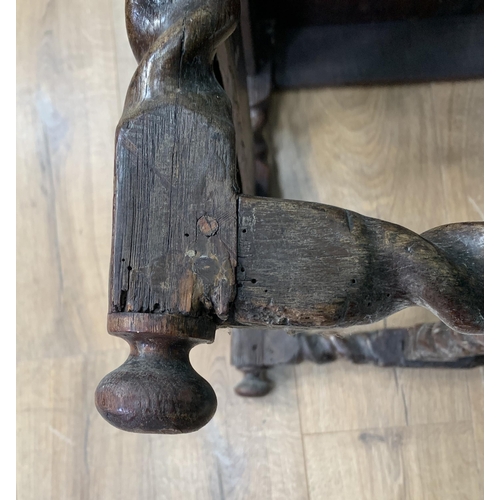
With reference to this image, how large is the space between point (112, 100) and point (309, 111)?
1.21ft

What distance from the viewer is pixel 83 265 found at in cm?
94

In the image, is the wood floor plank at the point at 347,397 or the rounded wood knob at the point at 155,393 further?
the wood floor plank at the point at 347,397

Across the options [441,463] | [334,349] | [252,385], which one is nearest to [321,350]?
[334,349]

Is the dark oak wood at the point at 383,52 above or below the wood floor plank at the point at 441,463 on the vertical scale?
above

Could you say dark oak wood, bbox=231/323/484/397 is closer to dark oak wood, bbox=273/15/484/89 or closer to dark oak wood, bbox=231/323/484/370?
dark oak wood, bbox=231/323/484/370

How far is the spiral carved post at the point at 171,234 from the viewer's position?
380 millimetres

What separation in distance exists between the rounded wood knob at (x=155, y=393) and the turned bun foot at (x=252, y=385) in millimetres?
465

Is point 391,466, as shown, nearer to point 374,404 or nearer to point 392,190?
point 374,404

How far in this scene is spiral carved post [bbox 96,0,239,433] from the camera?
38 cm

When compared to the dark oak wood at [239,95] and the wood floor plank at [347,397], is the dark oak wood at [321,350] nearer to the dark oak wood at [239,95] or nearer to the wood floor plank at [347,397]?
the wood floor plank at [347,397]

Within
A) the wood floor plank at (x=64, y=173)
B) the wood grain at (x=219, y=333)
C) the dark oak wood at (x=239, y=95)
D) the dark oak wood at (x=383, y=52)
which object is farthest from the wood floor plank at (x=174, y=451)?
the dark oak wood at (x=383, y=52)

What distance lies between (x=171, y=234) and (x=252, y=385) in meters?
0.52

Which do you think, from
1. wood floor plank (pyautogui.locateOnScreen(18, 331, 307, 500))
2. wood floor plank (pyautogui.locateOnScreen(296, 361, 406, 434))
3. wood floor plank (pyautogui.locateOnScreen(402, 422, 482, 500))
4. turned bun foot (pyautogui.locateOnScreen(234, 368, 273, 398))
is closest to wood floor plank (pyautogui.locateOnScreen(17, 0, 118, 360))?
wood floor plank (pyautogui.locateOnScreen(18, 331, 307, 500))
